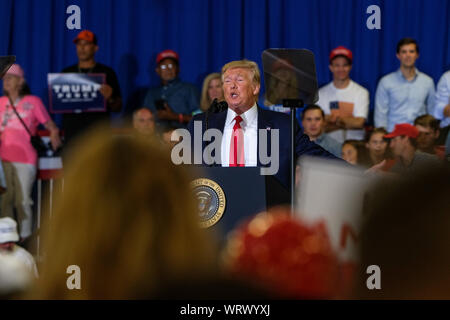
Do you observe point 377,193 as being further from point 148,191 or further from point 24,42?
point 24,42

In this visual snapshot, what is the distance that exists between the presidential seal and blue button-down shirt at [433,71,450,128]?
4.20 meters

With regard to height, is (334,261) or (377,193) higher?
(377,193)

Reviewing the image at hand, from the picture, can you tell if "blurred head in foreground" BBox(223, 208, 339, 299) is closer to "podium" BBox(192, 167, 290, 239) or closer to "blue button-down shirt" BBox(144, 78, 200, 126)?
"podium" BBox(192, 167, 290, 239)

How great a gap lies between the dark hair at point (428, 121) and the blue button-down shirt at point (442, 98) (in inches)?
13.6

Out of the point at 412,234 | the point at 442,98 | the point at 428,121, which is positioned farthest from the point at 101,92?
the point at 412,234

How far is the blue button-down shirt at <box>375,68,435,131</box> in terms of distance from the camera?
274 inches

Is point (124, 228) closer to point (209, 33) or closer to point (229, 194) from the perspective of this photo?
point (229, 194)

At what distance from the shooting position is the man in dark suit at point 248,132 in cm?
359

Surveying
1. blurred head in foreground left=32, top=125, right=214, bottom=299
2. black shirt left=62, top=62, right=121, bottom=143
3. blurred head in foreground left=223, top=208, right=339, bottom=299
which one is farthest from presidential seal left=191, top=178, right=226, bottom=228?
black shirt left=62, top=62, right=121, bottom=143

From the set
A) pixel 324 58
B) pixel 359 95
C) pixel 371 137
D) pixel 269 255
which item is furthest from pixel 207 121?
pixel 324 58

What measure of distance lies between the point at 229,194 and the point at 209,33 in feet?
17.6

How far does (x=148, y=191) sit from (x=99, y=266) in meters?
0.13

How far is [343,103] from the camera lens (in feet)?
22.5
